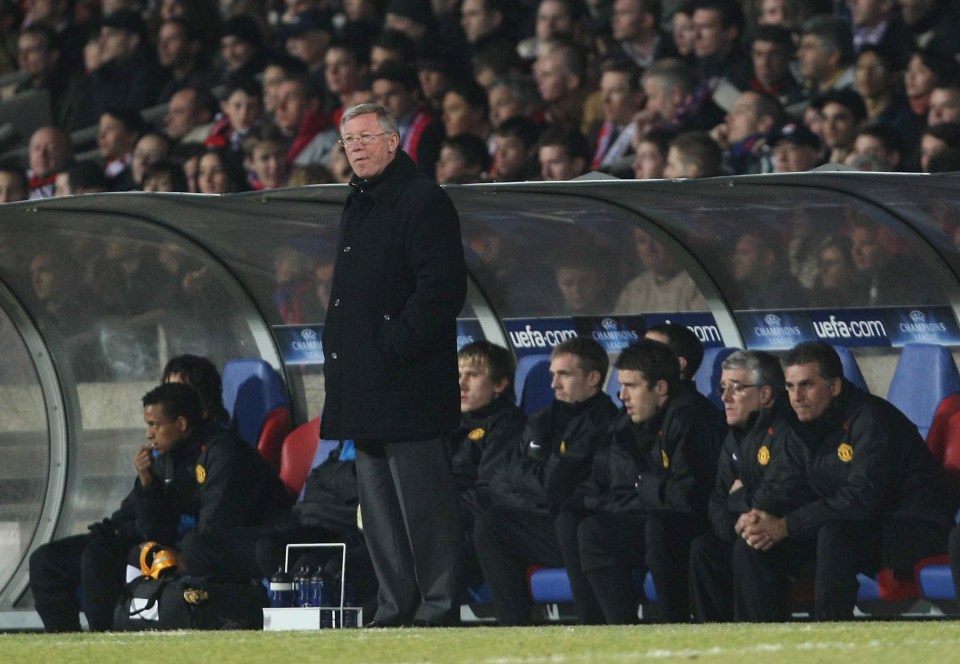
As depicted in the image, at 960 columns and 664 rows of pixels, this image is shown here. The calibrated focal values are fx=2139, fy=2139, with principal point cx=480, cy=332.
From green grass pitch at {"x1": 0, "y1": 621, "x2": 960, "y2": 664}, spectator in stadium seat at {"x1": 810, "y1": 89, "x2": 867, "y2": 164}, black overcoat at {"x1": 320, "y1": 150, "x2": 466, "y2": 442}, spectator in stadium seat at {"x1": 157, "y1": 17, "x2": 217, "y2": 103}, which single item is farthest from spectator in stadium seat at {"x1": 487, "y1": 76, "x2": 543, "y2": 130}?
green grass pitch at {"x1": 0, "y1": 621, "x2": 960, "y2": 664}

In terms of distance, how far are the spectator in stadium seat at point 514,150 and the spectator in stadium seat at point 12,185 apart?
3.26 metres

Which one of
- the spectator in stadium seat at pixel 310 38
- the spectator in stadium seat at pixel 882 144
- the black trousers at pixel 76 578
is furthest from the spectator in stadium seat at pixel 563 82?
the black trousers at pixel 76 578

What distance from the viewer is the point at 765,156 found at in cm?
1156

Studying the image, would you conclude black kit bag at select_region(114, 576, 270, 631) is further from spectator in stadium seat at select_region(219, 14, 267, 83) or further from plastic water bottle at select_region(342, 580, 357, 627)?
spectator in stadium seat at select_region(219, 14, 267, 83)

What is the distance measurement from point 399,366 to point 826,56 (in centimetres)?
608

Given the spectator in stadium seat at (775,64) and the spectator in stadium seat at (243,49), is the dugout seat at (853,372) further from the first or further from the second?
the spectator in stadium seat at (243,49)

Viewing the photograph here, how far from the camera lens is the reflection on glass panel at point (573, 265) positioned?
1016cm

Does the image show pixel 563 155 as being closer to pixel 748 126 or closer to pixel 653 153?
pixel 653 153

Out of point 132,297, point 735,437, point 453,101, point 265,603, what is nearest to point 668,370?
point 735,437

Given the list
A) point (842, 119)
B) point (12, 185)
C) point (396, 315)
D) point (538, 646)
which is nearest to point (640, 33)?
point (842, 119)

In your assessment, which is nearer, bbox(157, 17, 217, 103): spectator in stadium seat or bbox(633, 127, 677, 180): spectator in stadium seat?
bbox(633, 127, 677, 180): spectator in stadium seat

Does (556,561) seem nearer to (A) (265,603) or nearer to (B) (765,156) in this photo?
(A) (265,603)

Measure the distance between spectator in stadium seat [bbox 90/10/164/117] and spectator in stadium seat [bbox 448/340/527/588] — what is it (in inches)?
322

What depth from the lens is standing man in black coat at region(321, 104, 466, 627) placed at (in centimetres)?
751
